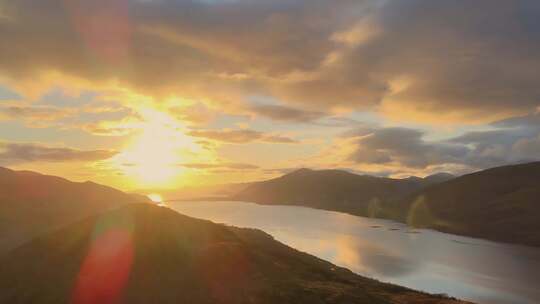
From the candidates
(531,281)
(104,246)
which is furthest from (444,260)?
(104,246)

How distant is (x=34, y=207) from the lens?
493ft

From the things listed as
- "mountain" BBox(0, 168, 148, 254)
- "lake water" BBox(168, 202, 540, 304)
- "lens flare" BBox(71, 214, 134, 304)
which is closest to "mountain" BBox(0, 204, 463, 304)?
"lens flare" BBox(71, 214, 134, 304)

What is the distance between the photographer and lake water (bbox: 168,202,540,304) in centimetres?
8969

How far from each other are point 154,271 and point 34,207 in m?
117

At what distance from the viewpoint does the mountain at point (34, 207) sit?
121 metres

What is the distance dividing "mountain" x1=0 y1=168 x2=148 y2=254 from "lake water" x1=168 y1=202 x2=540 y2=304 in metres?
73.2

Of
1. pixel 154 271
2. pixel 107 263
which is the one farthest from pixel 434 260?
pixel 107 263

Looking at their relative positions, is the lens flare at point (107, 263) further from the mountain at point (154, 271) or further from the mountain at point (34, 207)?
the mountain at point (34, 207)

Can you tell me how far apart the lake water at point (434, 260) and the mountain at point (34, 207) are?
7323 cm

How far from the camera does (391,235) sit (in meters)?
182

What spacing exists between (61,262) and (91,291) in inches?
497

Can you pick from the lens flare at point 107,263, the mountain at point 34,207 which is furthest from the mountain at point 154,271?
the mountain at point 34,207

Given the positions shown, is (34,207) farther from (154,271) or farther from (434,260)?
(434,260)

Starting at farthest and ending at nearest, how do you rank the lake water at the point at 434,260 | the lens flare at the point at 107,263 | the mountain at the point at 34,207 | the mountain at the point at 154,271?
1. the mountain at the point at 34,207
2. the lake water at the point at 434,260
3. the mountain at the point at 154,271
4. the lens flare at the point at 107,263
